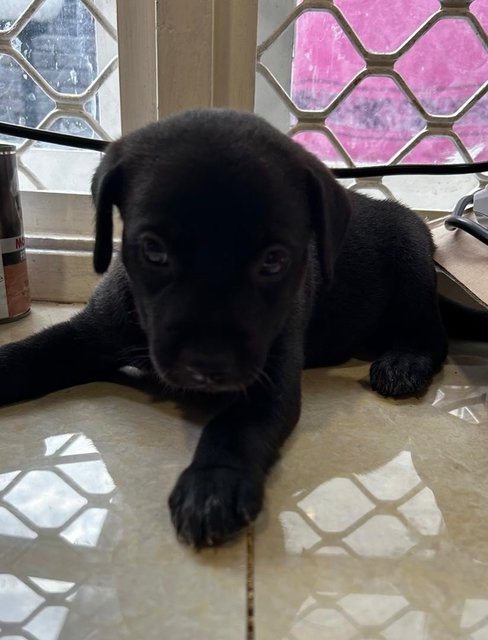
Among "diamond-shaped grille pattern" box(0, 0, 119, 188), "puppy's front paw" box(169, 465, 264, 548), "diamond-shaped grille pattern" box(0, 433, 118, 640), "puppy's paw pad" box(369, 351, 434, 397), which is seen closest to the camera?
"diamond-shaped grille pattern" box(0, 433, 118, 640)

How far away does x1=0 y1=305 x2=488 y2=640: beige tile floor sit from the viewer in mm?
763

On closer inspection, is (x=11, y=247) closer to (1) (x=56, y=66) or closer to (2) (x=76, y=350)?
(2) (x=76, y=350)

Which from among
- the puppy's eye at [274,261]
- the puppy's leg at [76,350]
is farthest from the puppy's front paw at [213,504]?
the puppy's leg at [76,350]

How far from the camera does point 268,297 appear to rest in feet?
3.44

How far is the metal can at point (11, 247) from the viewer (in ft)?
5.19

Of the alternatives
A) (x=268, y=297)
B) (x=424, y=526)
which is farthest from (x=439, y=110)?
(x=424, y=526)

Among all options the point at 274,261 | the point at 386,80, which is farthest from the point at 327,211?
the point at 386,80

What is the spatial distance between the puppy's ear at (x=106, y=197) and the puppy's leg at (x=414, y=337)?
2.09 feet

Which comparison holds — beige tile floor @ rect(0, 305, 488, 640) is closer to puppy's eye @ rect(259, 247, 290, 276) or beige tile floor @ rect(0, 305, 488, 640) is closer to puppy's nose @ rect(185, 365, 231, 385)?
puppy's nose @ rect(185, 365, 231, 385)

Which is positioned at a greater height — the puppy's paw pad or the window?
the window

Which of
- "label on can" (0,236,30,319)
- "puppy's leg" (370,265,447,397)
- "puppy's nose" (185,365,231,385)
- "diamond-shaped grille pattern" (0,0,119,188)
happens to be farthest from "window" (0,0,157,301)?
"puppy's nose" (185,365,231,385)

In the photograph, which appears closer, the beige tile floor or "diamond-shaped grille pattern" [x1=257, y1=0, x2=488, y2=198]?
the beige tile floor

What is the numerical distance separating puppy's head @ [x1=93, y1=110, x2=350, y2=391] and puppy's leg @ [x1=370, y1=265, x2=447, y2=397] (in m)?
0.42

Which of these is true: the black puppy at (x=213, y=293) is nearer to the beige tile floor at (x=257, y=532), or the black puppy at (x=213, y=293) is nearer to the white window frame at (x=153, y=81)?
the beige tile floor at (x=257, y=532)
